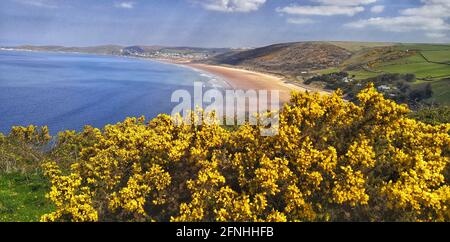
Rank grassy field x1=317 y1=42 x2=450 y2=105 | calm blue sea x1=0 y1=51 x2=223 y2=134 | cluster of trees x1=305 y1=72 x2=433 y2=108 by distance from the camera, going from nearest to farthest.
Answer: calm blue sea x1=0 y1=51 x2=223 y2=134, cluster of trees x1=305 y1=72 x2=433 y2=108, grassy field x1=317 y1=42 x2=450 y2=105

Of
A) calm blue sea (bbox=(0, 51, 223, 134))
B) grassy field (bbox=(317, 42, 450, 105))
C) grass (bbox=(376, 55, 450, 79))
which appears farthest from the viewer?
grass (bbox=(376, 55, 450, 79))

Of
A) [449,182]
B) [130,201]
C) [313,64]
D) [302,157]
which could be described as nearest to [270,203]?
[302,157]

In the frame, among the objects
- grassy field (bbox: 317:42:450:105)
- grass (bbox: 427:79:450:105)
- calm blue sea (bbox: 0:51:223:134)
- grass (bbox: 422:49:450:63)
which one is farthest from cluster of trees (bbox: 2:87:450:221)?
grass (bbox: 422:49:450:63)

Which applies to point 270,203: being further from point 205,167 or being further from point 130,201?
point 130,201

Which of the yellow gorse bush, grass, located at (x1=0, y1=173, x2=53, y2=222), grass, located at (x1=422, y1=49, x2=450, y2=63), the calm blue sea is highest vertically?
grass, located at (x1=422, y1=49, x2=450, y2=63)

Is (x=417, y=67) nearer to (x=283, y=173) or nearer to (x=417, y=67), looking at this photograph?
(x=417, y=67)

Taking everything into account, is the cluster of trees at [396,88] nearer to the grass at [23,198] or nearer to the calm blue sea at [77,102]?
the calm blue sea at [77,102]

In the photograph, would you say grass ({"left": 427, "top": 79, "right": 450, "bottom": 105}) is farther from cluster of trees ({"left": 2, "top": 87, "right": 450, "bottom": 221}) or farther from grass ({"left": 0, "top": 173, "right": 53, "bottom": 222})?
grass ({"left": 0, "top": 173, "right": 53, "bottom": 222})
